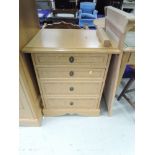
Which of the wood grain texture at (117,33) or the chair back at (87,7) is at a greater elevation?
the chair back at (87,7)

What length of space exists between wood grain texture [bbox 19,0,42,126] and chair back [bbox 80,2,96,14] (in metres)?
2.40

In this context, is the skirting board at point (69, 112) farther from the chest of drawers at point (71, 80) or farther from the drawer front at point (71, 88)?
the drawer front at point (71, 88)

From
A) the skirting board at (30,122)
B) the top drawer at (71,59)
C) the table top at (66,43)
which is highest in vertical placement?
the table top at (66,43)

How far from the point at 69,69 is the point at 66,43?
0.68 ft

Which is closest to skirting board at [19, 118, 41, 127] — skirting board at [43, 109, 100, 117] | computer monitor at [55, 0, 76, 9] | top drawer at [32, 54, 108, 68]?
skirting board at [43, 109, 100, 117]

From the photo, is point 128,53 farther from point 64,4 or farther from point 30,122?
point 64,4

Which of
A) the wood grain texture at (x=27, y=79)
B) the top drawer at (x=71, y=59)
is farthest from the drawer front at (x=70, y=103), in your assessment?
Answer: the top drawer at (x=71, y=59)

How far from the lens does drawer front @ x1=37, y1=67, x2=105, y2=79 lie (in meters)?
1.25

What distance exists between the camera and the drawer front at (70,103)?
1.47 meters

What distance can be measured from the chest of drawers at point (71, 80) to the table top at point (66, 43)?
5 centimetres

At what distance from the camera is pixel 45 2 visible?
11.1 ft

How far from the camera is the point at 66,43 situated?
4.04 feet

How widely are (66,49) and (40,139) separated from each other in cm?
82

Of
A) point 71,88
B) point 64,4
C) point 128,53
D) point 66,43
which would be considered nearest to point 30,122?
point 71,88
